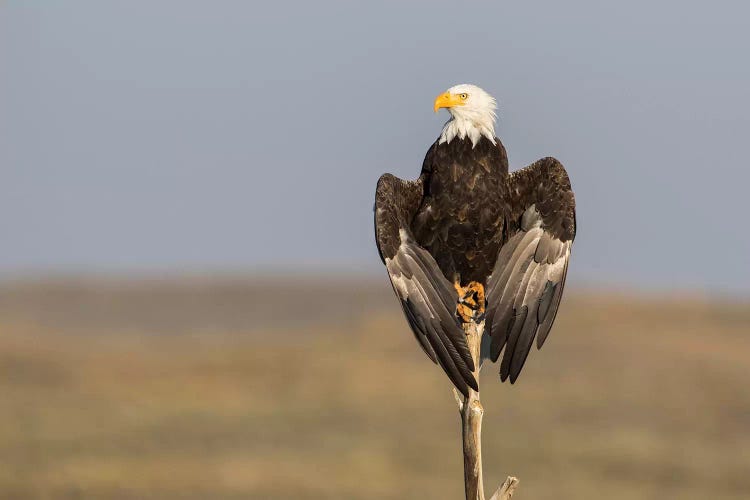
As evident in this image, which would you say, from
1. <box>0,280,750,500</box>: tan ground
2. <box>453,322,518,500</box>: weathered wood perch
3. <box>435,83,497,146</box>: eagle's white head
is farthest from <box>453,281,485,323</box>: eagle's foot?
<box>0,280,750,500</box>: tan ground

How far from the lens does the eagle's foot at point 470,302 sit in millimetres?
10445

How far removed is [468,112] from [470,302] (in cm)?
178

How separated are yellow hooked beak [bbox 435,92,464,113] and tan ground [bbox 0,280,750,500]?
80.5 feet

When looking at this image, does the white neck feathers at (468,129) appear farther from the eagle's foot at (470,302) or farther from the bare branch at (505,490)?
the bare branch at (505,490)

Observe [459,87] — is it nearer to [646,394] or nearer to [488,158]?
[488,158]

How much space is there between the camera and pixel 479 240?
10406 millimetres

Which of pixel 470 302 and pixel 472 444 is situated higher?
pixel 470 302

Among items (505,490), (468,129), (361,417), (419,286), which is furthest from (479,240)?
(361,417)

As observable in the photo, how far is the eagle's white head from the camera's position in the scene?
1082 centimetres

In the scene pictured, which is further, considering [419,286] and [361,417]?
[361,417]

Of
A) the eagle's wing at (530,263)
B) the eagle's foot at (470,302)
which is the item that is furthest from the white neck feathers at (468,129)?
the eagle's foot at (470,302)

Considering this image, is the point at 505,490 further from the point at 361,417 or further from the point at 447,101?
the point at 361,417

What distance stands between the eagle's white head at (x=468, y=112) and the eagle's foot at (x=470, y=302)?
4.25 feet

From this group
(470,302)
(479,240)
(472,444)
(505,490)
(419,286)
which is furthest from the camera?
(470,302)
